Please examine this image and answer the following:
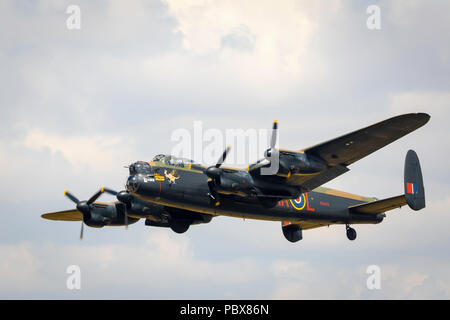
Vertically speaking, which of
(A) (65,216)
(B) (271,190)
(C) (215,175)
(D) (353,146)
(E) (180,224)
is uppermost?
(D) (353,146)

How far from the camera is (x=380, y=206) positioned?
32562mm

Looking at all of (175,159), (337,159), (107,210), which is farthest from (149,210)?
(337,159)

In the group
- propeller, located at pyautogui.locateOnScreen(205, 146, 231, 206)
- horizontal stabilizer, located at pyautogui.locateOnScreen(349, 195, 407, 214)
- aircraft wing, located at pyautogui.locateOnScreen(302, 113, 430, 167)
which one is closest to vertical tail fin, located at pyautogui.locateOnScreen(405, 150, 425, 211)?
horizontal stabilizer, located at pyautogui.locateOnScreen(349, 195, 407, 214)

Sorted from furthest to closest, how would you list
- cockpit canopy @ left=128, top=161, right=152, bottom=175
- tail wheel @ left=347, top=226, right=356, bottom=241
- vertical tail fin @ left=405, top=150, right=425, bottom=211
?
tail wheel @ left=347, top=226, right=356, bottom=241 → vertical tail fin @ left=405, top=150, right=425, bottom=211 → cockpit canopy @ left=128, top=161, right=152, bottom=175

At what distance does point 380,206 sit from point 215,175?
366 inches

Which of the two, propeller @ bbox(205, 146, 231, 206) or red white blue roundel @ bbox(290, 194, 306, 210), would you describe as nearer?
propeller @ bbox(205, 146, 231, 206)

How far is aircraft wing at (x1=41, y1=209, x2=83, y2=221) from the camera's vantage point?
→ 3631cm

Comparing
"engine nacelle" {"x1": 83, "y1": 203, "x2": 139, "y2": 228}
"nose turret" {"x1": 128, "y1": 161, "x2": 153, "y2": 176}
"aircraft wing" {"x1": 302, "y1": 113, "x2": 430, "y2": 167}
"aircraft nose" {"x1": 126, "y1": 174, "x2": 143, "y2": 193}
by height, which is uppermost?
"aircraft wing" {"x1": 302, "y1": 113, "x2": 430, "y2": 167}

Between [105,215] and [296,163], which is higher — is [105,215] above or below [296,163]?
below

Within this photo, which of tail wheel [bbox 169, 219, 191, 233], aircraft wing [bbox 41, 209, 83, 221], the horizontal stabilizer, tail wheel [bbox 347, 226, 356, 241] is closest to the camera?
the horizontal stabilizer

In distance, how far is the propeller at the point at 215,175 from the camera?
27.6 metres

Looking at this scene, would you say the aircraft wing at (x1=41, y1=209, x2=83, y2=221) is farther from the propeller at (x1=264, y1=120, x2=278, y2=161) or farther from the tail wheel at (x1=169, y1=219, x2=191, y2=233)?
the propeller at (x1=264, y1=120, x2=278, y2=161)

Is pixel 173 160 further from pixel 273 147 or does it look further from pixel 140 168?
pixel 273 147

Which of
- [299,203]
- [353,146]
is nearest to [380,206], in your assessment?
[299,203]
